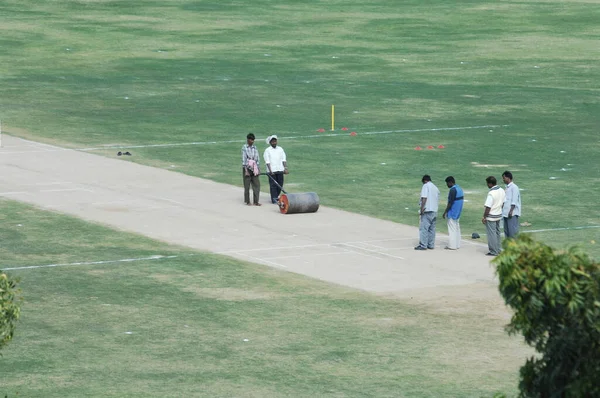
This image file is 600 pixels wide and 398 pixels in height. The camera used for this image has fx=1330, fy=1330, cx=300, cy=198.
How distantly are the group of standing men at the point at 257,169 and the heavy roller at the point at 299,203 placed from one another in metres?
0.63

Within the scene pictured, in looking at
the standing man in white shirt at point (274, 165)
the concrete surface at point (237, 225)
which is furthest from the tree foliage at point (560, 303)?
the standing man in white shirt at point (274, 165)

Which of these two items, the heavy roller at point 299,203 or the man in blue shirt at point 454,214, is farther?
the heavy roller at point 299,203

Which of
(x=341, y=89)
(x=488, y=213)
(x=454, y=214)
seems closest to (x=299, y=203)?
(x=454, y=214)

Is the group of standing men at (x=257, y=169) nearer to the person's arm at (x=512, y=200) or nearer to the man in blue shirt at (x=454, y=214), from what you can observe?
the man in blue shirt at (x=454, y=214)

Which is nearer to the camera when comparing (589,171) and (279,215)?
(279,215)

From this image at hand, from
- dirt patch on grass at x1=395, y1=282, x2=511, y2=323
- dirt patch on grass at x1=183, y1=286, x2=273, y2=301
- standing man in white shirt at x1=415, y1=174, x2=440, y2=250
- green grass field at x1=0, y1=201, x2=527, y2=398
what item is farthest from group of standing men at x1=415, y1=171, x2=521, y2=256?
dirt patch on grass at x1=183, y1=286, x2=273, y2=301

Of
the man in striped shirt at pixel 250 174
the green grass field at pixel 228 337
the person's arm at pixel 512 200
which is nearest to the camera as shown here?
the green grass field at pixel 228 337

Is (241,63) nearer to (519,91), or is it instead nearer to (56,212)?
(519,91)

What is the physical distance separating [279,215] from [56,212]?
4688 mm

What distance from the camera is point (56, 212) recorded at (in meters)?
28.0

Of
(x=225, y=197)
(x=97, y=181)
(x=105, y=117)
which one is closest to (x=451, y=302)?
(x=225, y=197)

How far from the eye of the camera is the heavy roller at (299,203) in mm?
27609

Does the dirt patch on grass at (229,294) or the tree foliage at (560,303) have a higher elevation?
the tree foliage at (560,303)

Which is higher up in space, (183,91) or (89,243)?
(183,91)
